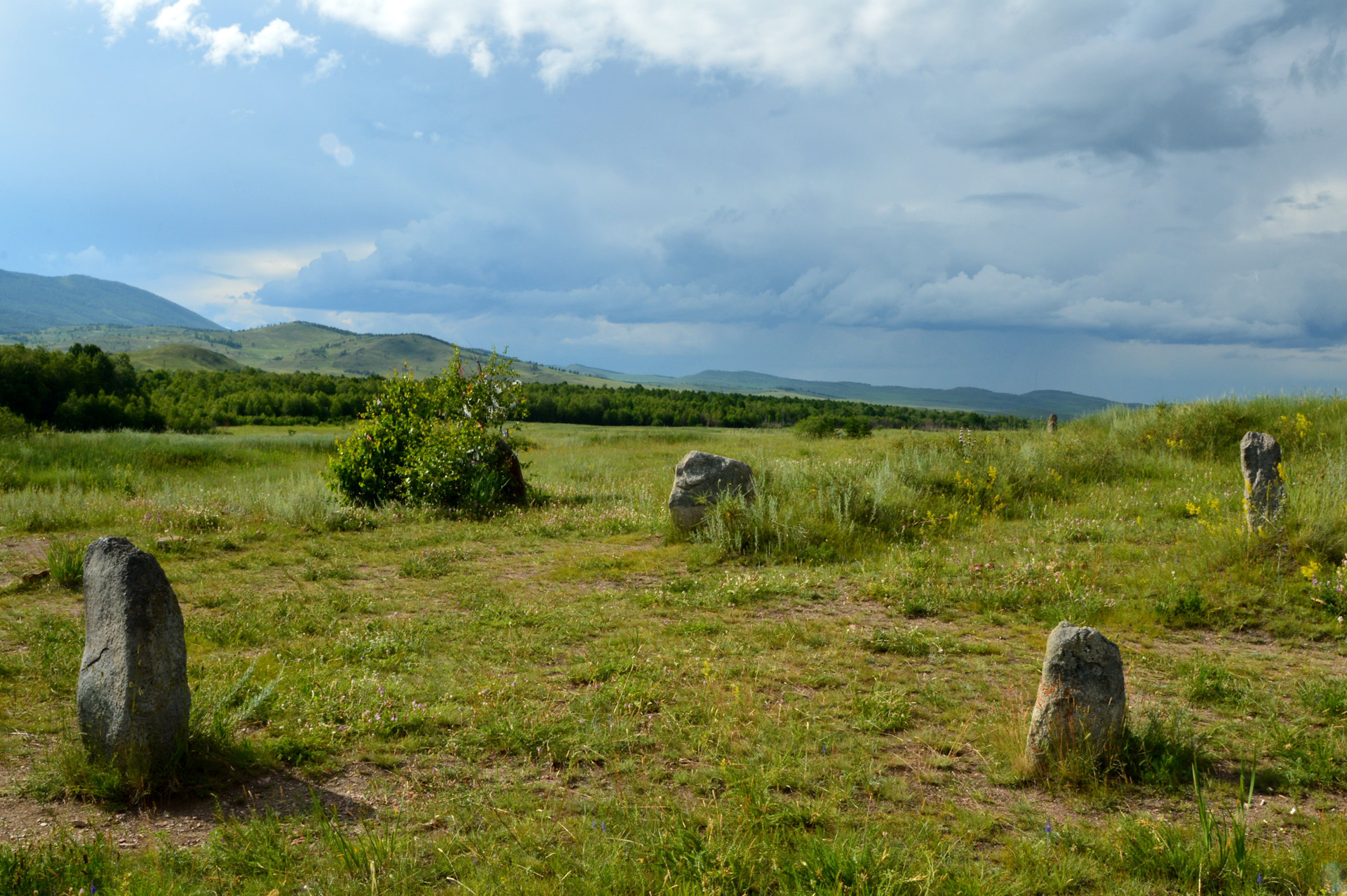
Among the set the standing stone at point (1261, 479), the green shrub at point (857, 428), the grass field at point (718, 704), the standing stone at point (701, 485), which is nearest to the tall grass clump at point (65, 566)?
the grass field at point (718, 704)

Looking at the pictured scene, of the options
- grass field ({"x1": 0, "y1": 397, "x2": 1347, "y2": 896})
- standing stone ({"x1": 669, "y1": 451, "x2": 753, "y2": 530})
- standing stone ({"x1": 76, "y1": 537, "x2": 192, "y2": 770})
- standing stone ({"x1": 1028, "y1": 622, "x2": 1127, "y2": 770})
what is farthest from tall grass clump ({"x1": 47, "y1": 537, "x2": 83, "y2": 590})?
standing stone ({"x1": 1028, "y1": 622, "x2": 1127, "y2": 770})

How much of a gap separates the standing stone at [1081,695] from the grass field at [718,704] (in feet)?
0.61

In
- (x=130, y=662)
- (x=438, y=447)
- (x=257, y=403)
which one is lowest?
(x=130, y=662)

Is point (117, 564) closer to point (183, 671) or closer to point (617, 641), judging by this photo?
point (183, 671)

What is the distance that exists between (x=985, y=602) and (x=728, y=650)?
3.17 m

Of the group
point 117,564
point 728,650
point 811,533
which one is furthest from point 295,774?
point 811,533

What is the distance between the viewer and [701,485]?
1155 centimetres

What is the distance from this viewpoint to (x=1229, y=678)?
5.73 m

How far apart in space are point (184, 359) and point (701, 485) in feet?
665

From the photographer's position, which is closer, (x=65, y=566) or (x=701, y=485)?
(x=65, y=566)

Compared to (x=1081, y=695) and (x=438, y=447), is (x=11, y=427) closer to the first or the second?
(x=438, y=447)

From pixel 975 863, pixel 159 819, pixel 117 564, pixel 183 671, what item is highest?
pixel 117 564

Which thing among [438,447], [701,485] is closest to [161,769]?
[701,485]

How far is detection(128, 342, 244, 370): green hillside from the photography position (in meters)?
163
